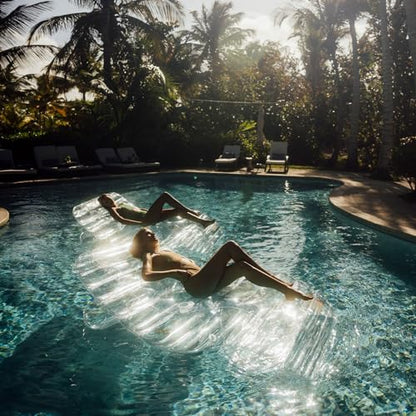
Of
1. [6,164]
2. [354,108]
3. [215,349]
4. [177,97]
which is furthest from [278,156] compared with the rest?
[215,349]

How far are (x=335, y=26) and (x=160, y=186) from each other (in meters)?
13.0

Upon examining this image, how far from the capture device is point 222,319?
3.89 m

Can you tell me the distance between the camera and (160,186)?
14438 mm

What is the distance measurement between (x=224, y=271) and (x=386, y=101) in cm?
1243

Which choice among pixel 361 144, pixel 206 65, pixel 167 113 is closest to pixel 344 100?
pixel 361 144

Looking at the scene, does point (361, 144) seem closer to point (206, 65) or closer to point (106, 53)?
point (106, 53)

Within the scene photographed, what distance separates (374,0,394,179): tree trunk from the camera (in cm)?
1357

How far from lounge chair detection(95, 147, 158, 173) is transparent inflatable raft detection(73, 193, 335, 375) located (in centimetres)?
1113

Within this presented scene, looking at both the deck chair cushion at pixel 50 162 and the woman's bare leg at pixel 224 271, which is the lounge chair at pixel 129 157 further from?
the woman's bare leg at pixel 224 271

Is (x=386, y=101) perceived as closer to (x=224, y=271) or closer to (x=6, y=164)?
(x=224, y=271)

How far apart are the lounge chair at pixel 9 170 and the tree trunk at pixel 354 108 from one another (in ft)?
42.9

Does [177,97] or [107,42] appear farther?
[177,97]

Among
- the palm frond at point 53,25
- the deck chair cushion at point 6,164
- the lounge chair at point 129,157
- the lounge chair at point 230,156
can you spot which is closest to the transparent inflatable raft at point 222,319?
the deck chair cushion at point 6,164

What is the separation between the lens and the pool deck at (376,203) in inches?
302
